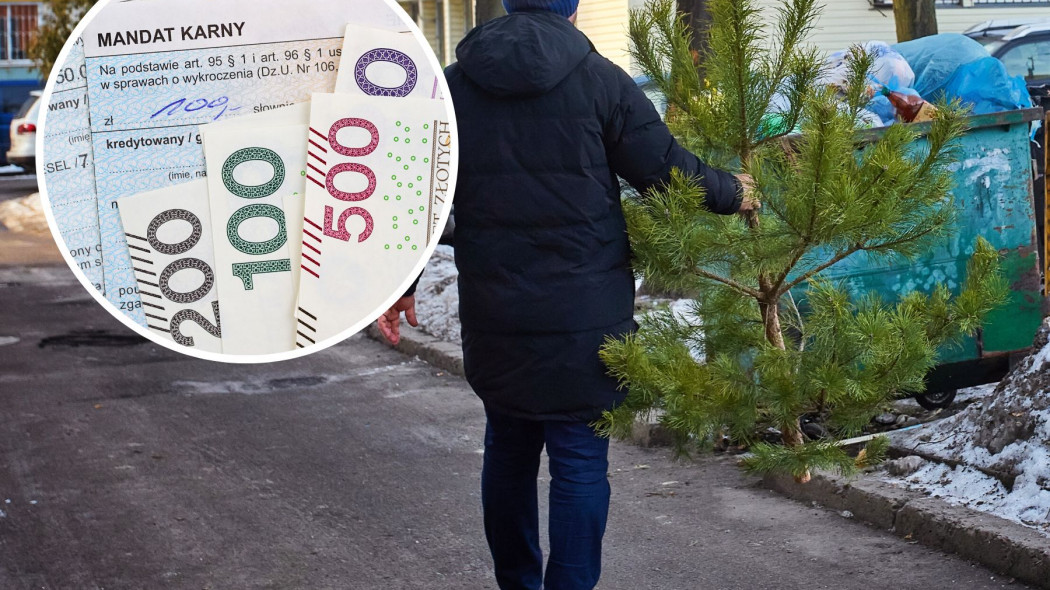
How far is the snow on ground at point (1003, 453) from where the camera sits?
A: 14.0 ft

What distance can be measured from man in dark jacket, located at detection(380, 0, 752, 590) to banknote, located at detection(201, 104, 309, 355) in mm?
832

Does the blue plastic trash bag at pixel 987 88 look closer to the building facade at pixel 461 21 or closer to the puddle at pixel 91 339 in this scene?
the puddle at pixel 91 339

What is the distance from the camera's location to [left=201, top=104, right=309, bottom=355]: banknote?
2.26 m

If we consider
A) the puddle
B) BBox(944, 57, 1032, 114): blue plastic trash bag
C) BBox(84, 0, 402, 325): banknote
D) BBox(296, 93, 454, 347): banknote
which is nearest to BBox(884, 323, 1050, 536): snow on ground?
BBox(944, 57, 1032, 114): blue plastic trash bag

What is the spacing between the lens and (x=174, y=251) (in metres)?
2.27

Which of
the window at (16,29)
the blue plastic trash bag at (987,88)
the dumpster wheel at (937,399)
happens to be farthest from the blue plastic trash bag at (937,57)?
the window at (16,29)

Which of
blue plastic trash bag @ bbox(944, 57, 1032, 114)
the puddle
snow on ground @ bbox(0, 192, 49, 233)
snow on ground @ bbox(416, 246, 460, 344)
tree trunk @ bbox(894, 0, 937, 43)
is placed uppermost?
tree trunk @ bbox(894, 0, 937, 43)

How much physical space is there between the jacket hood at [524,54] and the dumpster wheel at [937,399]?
3629mm

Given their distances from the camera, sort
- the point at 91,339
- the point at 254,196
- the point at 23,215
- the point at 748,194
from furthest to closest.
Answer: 1. the point at 23,215
2. the point at 91,339
3. the point at 748,194
4. the point at 254,196

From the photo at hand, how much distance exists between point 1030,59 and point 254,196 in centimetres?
1201

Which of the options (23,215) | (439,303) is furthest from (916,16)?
(23,215)

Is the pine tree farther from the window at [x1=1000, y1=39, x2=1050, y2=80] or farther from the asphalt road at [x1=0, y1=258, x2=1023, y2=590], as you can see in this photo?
the window at [x1=1000, y1=39, x2=1050, y2=80]

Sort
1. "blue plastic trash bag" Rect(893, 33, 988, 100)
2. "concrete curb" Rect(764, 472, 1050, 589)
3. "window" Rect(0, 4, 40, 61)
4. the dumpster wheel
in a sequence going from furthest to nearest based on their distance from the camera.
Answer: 1. "window" Rect(0, 4, 40, 61)
2. "blue plastic trash bag" Rect(893, 33, 988, 100)
3. the dumpster wheel
4. "concrete curb" Rect(764, 472, 1050, 589)

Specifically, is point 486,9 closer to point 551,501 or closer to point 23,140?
point 551,501
